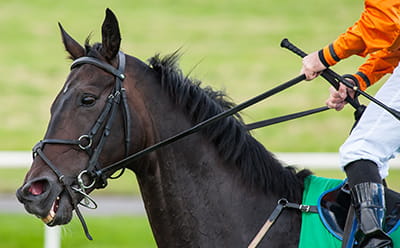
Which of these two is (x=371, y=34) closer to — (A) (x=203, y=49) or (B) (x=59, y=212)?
(B) (x=59, y=212)

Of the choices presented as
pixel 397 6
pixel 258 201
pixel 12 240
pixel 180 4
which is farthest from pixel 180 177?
pixel 180 4

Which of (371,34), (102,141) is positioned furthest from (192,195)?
(371,34)

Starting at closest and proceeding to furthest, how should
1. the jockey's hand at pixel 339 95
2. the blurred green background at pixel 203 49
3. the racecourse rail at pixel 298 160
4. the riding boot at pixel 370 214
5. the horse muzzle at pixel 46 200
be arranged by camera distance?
the riding boot at pixel 370 214
the horse muzzle at pixel 46 200
the jockey's hand at pixel 339 95
the racecourse rail at pixel 298 160
the blurred green background at pixel 203 49

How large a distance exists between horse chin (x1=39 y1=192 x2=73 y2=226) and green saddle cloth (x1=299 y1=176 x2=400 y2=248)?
1.17 meters

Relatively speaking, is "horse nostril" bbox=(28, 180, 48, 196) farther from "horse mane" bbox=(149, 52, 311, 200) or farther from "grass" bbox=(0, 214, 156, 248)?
"grass" bbox=(0, 214, 156, 248)

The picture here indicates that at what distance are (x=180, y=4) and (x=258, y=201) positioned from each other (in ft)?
57.6

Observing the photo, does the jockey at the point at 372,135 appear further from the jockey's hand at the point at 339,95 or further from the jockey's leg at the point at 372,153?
the jockey's hand at the point at 339,95

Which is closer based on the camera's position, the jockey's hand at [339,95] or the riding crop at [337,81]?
the riding crop at [337,81]

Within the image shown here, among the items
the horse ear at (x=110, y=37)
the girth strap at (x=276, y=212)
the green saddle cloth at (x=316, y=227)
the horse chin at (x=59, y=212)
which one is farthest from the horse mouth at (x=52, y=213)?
the green saddle cloth at (x=316, y=227)

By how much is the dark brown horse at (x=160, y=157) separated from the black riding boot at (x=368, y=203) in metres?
0.43

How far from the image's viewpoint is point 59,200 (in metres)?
3.23

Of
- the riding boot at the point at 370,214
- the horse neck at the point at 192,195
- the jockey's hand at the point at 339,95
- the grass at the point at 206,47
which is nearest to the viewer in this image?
the riding boot at the point at 370,214

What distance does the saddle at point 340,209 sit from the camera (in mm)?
3178

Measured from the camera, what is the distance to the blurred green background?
44.6ft
